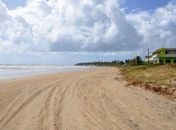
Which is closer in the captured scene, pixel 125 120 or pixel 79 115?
pixel 125 120

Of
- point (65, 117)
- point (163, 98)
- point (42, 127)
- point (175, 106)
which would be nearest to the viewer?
point (42, 127)

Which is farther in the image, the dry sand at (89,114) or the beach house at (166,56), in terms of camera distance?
the beach house at (166,56)

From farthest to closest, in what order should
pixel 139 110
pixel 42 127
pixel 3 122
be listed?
pixel 139 110 < pixel 3 122 < pixel 42 127

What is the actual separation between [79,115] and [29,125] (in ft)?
6.41

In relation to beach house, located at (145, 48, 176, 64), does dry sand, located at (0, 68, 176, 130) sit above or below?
below

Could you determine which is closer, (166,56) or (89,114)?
(89,114)

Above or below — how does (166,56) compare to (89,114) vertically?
above

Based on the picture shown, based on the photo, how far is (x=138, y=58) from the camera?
87.6m

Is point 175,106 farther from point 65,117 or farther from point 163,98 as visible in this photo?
point 65,117

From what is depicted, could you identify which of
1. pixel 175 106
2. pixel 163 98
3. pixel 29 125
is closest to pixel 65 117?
pixel 29 125

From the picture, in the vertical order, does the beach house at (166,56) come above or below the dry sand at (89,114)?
above

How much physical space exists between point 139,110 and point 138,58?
252 ft

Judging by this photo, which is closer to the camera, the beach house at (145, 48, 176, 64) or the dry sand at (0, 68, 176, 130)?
the dry sand at (0, 68, 176, 130)

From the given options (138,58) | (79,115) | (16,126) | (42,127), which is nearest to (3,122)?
(16,126)
